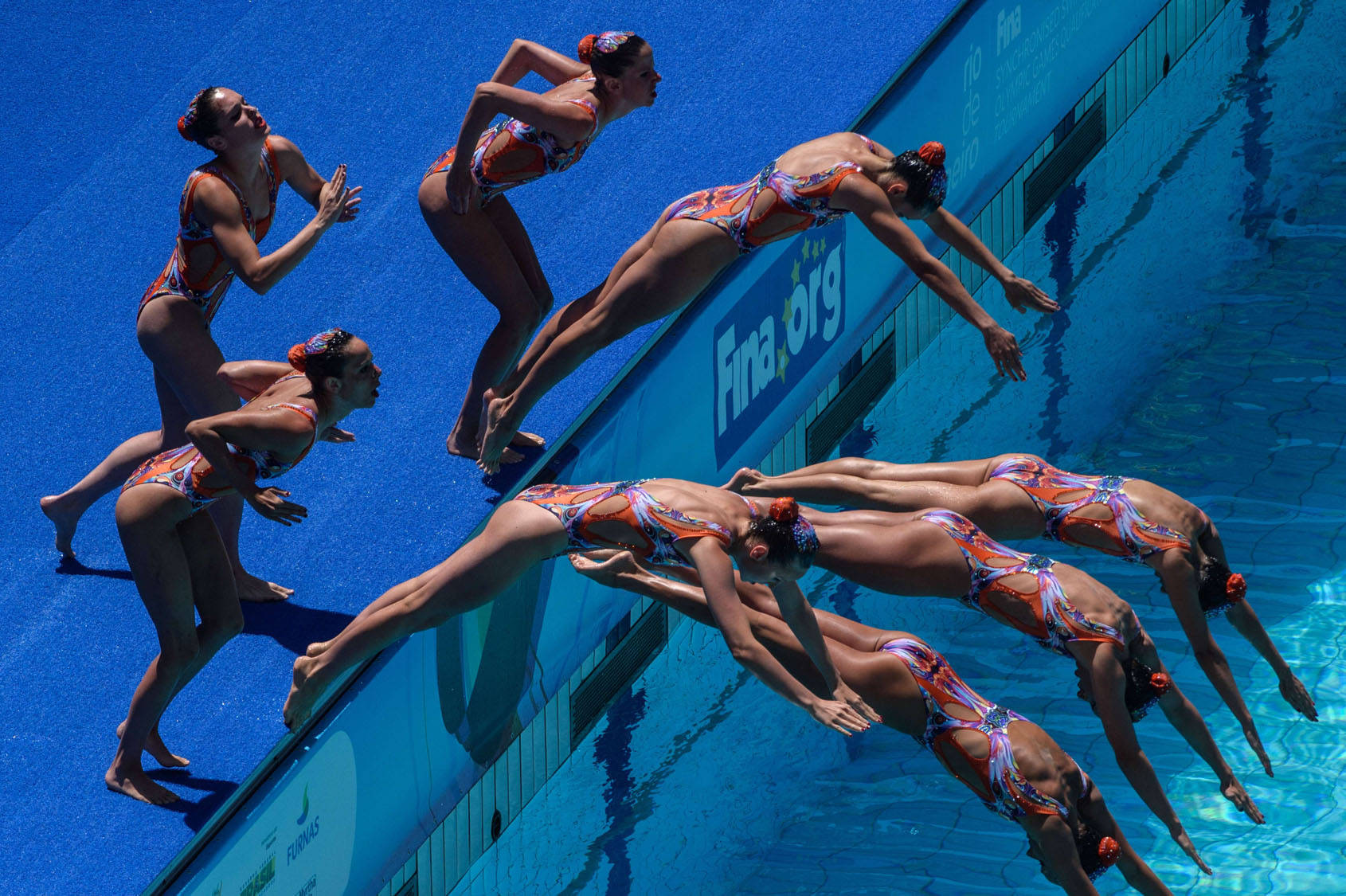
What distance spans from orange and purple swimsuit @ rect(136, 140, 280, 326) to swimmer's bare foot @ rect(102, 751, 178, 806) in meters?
1.68

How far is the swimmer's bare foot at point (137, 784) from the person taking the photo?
19.7 ft

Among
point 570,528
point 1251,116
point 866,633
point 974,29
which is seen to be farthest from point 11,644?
point 1251,116

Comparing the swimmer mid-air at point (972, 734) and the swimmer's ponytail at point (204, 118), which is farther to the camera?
the swimmer mid-air at point (972, 734)

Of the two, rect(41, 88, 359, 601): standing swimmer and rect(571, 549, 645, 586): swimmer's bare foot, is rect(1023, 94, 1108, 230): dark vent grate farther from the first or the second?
rect(41, 88, 359, 601): standing swimmer

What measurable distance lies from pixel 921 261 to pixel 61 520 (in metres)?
3.40

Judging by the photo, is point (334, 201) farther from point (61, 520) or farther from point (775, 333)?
point (775, 333)

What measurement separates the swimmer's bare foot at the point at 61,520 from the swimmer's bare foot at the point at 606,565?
1964 mm

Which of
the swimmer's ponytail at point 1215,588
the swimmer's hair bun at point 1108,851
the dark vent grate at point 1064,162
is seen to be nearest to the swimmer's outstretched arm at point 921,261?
the swimmer's ponytail at point 1215,588

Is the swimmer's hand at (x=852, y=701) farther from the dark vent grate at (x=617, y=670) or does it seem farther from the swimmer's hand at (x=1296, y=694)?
the swimmer's hand at (x=1296, y=694)

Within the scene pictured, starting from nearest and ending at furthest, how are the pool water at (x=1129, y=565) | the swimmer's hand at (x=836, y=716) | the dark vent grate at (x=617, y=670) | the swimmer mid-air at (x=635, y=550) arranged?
1. the swimmer's hand at (x=836, y=716)
2. the swimmer mid-air at (x=635, y=550)
3. the dark vent grate at (x=617, y=670)
4. the pool water at (x=1129, y=565)

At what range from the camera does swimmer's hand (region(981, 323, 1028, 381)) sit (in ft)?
21.5

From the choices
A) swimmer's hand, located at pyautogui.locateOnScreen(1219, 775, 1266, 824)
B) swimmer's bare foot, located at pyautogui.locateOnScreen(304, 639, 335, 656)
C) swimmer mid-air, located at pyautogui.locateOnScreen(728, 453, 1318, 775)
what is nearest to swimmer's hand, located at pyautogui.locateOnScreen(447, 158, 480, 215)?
swimmer mid-air, located at pyautogui.locateOnScreen(728, 453, 1318, 775)

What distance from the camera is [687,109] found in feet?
29.6

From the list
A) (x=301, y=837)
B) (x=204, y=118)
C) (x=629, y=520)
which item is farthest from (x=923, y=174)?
(x=301, y=837)
